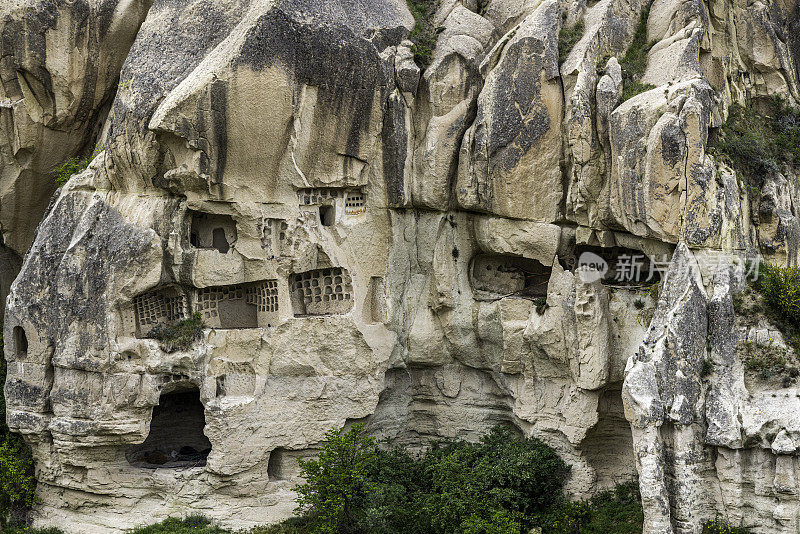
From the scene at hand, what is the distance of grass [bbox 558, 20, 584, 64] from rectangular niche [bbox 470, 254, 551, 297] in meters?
5.05

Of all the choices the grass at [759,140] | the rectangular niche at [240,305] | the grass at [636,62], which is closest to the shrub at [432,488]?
the rectangular niche at [240,305]

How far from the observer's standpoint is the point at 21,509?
72.1 ft

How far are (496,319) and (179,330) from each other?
769 cm

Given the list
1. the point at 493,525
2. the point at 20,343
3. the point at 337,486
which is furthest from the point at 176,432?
the point at 493,525

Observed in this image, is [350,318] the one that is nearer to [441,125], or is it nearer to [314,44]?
[441,125]

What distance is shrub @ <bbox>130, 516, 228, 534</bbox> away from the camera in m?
20.7

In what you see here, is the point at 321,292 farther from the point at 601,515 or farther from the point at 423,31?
the point at 601,515

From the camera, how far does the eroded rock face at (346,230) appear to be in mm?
19922

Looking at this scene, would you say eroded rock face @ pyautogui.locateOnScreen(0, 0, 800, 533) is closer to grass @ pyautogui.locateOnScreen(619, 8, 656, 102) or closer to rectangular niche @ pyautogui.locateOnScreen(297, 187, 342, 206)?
rectangular niche @ pyautogui.locateOnScreen(297, 187, 342, 206)

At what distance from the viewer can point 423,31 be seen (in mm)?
22734

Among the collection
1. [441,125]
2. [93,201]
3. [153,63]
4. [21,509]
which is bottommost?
[21,509]

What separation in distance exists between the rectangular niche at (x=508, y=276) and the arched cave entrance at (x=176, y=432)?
8.20m

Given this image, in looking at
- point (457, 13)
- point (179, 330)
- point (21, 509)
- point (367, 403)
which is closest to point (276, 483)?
point (367, 403)

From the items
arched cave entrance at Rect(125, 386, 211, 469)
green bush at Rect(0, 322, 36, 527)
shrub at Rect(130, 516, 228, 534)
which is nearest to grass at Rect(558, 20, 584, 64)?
arched cave entrance at Rect(125, 386, 211, 469)
